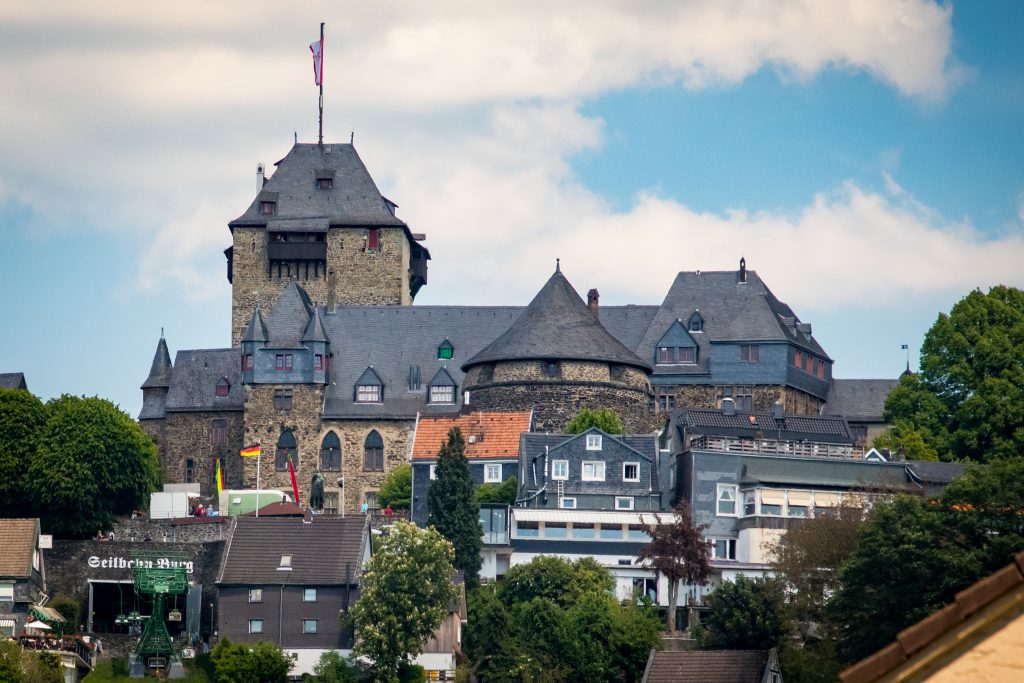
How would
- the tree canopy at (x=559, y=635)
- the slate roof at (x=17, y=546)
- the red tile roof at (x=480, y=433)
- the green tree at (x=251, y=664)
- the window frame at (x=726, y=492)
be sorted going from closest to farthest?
the green tree at (x=251, y=664) → the tree canopy at (x=559, y=635) → the slate roof at (x=17, y=546) → the window frame at (x=726, y=492) → the red tile roof at (x=480, y=433)

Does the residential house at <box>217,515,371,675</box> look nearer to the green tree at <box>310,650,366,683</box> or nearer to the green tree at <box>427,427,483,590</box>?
the green tree at <box>310,650,366,683</box>

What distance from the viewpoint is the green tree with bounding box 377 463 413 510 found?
241 ft

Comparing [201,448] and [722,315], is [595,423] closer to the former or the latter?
[722,315]

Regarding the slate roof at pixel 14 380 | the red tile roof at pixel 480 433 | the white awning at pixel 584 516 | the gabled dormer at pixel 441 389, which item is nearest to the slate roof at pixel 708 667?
the white awning at pixel 584 516

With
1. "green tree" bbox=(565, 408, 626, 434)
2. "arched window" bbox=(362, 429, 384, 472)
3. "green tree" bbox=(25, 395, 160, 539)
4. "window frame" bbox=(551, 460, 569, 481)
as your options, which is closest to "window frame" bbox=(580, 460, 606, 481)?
"window frame" bbox=(551, 460, 569, 481)

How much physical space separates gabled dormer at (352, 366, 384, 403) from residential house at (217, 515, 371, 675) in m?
24.5

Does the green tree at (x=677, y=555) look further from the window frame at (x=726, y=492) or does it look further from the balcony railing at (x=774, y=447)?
the balcony railing at (x=774, y=447)

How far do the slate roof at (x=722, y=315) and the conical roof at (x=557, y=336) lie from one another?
9.66 ft

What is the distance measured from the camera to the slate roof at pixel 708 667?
44.4m

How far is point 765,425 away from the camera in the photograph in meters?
73.8

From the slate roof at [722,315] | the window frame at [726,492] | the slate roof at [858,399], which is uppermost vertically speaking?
the slate roof at [722,315]

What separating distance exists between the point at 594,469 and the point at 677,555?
11745mm

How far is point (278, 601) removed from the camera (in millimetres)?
55281

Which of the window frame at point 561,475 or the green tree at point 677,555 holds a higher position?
the window frame at point 561,475
